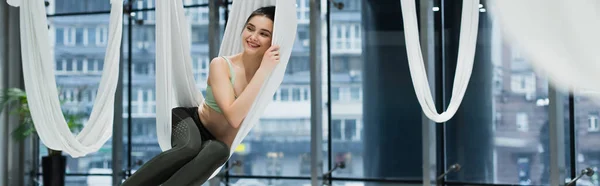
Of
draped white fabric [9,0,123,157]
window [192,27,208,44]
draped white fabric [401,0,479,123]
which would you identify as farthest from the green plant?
draped white fabric [401,0,479,123]

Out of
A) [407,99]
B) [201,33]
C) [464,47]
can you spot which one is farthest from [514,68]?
[201,33]

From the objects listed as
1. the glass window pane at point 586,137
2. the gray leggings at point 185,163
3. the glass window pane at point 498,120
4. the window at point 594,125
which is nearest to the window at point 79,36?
the glass window pane at point 498,120

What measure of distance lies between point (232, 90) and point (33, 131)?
4.47 m

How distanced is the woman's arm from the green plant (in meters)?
4.10

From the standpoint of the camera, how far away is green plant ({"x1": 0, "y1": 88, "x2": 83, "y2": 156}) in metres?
8.61

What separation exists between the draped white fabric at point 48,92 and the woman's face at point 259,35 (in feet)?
3.94

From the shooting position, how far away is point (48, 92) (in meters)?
6.12

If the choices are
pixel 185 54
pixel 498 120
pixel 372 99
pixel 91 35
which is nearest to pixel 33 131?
pixel 91 35

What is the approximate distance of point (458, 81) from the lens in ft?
17.8

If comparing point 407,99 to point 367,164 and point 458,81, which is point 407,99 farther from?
point 458,81

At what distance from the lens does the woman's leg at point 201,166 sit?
4699mm

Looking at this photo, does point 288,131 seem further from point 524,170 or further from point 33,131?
point 33,131

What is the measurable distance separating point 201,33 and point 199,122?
3.67 m

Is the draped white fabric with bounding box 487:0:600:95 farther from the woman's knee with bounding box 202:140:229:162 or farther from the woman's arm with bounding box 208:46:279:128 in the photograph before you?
the woman's knee with bounding box 202:140:229:162
